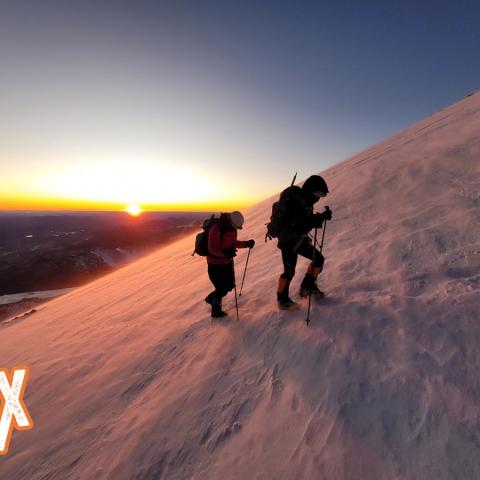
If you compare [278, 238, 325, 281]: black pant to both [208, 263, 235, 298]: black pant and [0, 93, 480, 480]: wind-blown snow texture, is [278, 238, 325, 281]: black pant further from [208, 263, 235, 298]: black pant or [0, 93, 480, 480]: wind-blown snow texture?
[208, 263, 235, 298]: black pant

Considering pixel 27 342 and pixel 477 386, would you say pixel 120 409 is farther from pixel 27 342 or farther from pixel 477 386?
pixel 27 342

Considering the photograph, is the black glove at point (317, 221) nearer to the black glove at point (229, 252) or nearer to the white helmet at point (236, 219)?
the white helmet at point (236, 219)

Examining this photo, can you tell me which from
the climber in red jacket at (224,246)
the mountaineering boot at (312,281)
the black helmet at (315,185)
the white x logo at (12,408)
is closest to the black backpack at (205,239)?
the climber in red jacket at (224,246)

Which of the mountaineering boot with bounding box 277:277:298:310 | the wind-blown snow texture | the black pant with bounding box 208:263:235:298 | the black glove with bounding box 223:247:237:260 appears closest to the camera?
the wind-blown snow texture

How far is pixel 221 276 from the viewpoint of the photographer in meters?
5.07

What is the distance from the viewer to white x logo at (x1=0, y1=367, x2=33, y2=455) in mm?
3994

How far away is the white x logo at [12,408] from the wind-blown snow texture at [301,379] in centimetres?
12

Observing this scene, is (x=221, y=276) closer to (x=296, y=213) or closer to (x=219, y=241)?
(x=219, y=241)

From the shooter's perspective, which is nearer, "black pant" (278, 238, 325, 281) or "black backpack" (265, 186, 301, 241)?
"black backpack" (265, 186, 301, 241)

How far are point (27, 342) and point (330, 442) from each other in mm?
8148

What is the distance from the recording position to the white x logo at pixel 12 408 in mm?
3994

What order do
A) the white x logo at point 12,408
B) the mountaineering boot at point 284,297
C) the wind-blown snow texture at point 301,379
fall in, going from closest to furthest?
1. the wind-blown snow texture at point 301,379
2. the white x logo at point 12,408
3. the mountaineering boot at point 284,297

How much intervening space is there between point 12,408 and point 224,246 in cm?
401

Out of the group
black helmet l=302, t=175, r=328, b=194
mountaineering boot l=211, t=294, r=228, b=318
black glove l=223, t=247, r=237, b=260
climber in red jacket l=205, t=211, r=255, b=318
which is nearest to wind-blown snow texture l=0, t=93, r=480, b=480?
mountaineering boot l=211, t=294, r=228, b=318
